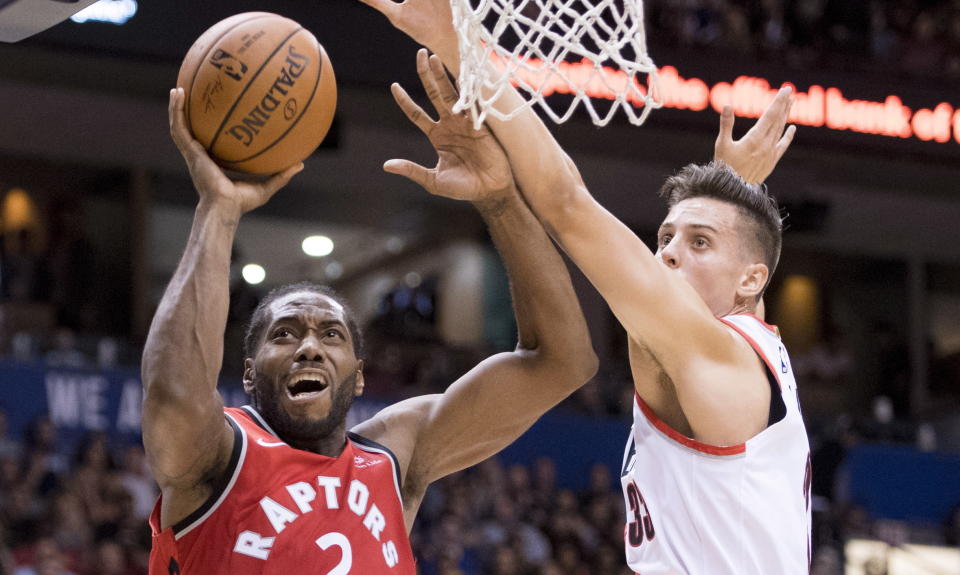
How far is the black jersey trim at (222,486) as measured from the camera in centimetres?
285

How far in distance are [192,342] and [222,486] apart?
0.39m

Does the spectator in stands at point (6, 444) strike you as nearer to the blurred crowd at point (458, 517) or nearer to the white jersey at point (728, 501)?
the blurred crowd at point (458, 517)

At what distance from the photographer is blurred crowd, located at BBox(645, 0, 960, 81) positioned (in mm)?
9500

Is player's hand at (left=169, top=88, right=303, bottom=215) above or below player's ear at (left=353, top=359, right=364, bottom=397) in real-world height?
above

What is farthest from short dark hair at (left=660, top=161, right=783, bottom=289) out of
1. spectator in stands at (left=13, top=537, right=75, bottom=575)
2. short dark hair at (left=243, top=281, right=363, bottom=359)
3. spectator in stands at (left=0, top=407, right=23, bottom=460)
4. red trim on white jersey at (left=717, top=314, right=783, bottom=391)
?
spectator in stands at (left=0, top=407, right=23, bottom=460)

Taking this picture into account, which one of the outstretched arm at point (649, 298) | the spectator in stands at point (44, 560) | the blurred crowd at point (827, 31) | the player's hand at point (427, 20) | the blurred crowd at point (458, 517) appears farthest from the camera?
the blurred crowd at point (827, 31)

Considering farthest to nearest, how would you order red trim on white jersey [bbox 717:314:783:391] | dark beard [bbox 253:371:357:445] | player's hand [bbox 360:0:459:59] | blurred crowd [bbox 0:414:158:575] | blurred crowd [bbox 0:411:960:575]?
1. blurred crowd [bbox 0:411:960:575]
2. blurred crowd [bbox 0:414:158:575]
3. dark beard [bbox 253:371:357:445]
4. player's hand [bbox 360:0:459:59]
5. red trim on white jersey [bbox 717:314:783:391]

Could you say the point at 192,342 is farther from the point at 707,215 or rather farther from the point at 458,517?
the point at 458,517

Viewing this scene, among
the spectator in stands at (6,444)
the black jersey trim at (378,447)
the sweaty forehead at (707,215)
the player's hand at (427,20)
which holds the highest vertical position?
the player's hand at (427,20)

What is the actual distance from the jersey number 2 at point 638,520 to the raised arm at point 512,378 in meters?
0.55

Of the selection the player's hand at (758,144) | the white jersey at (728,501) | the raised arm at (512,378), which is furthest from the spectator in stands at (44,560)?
the white jersey at (728,501)

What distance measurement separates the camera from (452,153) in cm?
304

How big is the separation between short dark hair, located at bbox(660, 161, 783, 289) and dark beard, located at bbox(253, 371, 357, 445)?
90cm

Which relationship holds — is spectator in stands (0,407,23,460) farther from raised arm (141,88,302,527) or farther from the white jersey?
the white jersey
